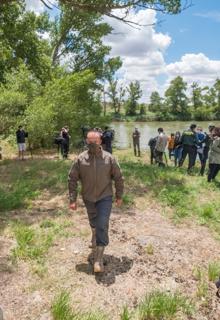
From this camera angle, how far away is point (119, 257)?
6902mm

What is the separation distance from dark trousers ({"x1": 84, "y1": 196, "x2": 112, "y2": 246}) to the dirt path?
0.57m

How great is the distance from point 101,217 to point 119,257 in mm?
1099

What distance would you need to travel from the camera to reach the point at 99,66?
3866cm

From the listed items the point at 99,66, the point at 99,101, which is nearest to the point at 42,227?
the point at 99,101

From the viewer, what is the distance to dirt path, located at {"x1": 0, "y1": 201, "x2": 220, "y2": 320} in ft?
18.1

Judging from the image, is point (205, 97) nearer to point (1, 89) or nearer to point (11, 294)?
point (1, 89)

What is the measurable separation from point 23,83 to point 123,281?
2064 centimetres

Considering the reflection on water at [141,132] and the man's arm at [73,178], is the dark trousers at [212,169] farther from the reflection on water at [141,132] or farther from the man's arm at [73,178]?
the reflection on water at [141,132]

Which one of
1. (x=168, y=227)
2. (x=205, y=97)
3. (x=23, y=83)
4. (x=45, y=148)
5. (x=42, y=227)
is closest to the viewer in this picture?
(x=42, y=227)

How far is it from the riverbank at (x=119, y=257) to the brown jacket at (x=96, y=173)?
1.21m

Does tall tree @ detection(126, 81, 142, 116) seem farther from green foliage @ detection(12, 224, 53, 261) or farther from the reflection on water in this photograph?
green foliage @ detection(12, 224, 53, 261)

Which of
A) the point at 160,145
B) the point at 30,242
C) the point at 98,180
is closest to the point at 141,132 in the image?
the point at 160,145

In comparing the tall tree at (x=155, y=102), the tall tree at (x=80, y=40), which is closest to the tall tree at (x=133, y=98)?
the tall tree at (x=155, y=102)

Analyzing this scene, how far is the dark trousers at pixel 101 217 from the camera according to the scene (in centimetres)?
612
